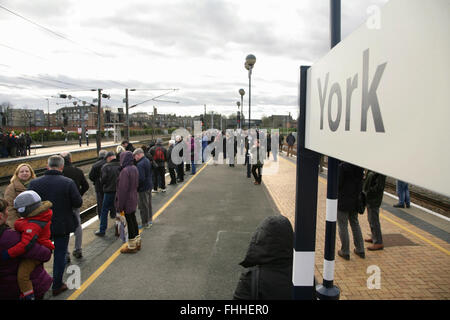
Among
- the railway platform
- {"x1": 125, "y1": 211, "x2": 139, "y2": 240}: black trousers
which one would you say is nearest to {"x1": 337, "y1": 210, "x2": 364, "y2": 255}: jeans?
the railway platform

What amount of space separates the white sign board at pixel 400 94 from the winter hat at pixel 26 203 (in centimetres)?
327

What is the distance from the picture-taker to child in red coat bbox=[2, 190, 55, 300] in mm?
3154

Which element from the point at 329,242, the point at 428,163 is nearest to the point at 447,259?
the point at 329,242

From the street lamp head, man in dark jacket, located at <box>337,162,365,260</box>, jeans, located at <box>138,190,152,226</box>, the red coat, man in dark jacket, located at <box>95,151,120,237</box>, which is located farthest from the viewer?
the street lamp head

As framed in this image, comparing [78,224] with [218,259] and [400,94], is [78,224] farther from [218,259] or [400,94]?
[400,94]

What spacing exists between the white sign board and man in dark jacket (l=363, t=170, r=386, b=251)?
4260 mm

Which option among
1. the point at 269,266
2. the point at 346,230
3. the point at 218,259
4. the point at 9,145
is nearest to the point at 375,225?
the point at 346,230

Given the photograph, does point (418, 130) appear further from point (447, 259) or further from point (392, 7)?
→ point (447, 259)

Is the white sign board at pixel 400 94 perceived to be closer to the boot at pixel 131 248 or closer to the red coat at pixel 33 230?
the red coat at pixel 33 230

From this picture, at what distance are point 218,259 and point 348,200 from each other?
256 centimetres

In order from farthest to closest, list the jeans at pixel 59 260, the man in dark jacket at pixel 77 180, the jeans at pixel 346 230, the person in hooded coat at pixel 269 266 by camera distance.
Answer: the man in dark jacket at pixel 77 180, the jeans at pixel 346 230, the jeans at pixel 59 260, the person in hooded coat at pixel 269 266

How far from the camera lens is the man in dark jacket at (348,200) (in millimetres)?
5047

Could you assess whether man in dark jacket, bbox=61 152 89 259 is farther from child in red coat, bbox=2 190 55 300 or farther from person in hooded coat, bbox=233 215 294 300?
person in hooded coat, bbox=233 215 294 300

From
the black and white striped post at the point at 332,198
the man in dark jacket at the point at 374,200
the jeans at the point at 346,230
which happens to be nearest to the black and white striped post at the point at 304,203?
the black and white striped post at the point at 332,198
